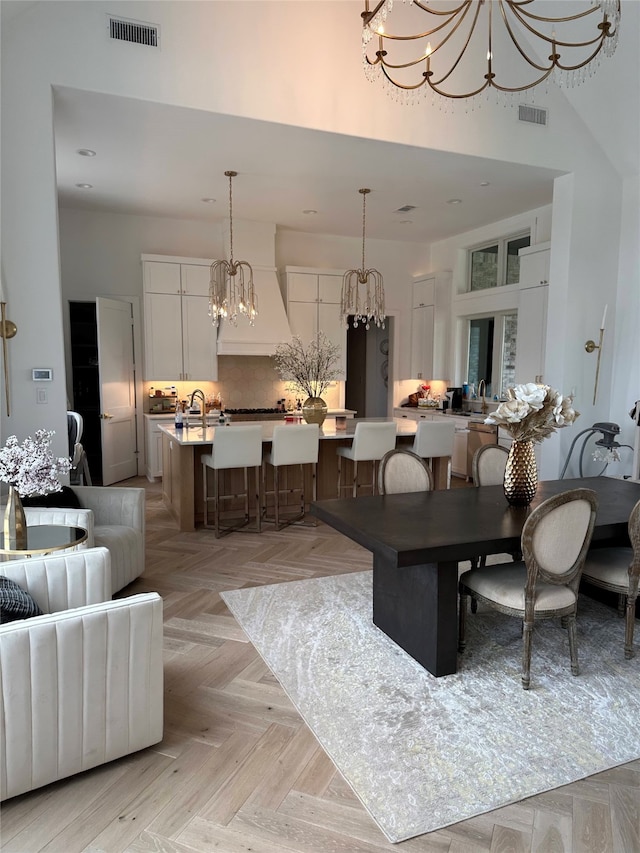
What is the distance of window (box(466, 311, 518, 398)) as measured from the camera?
7.38m

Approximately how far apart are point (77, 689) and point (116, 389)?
17.4 feet

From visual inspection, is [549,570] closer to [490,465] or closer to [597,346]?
[490,465]

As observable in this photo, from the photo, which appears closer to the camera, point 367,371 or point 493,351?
point 493,351

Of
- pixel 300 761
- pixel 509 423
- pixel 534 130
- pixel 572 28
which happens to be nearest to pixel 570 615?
pixel 509 423

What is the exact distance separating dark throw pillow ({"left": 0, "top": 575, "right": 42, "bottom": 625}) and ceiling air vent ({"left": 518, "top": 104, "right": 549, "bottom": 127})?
214 inches

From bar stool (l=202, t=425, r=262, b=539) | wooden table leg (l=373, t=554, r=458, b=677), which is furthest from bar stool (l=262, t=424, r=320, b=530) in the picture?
wooden table leg (l=373, t=554, r=458, b=677)

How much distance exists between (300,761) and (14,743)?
99cm

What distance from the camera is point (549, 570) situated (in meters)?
2.53

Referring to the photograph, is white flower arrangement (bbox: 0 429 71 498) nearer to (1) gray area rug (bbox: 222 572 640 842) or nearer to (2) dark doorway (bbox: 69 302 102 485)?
(1) gray area rug (bbox: 222 572 640 842)

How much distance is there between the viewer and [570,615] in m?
2.67

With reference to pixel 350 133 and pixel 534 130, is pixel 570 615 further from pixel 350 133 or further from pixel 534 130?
pixel 534 130

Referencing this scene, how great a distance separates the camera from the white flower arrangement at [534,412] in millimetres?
2891

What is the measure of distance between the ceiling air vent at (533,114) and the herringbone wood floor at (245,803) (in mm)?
4859

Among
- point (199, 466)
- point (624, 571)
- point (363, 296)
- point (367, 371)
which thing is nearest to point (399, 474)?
point (624, 571)
